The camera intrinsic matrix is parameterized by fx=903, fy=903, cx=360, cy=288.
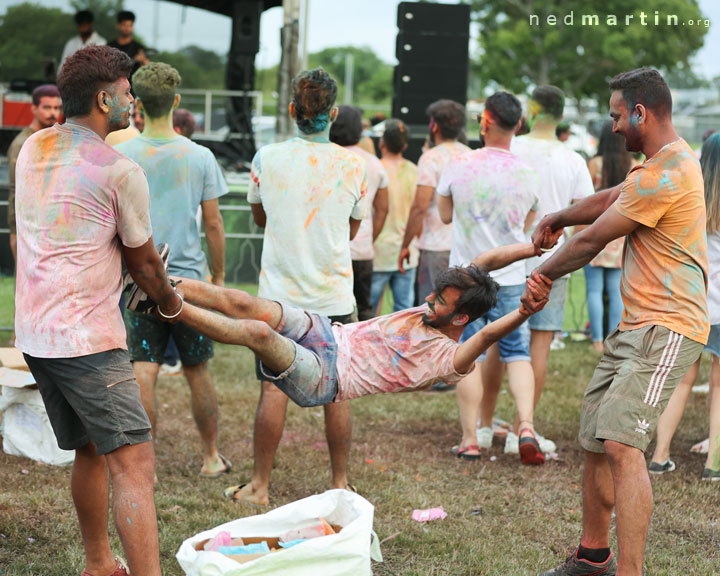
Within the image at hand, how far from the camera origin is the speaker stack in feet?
32.2

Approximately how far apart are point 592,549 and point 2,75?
50.4 ft

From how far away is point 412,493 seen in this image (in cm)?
489

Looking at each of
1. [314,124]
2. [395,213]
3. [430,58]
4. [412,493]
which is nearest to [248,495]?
[412,493]

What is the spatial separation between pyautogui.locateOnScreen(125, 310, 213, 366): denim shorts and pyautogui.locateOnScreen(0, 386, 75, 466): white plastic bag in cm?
78

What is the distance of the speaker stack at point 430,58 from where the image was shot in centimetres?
982

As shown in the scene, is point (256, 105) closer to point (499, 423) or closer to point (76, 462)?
point (499, 423)

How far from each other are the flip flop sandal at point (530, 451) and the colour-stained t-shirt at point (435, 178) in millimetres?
1884

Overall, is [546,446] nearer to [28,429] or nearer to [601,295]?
[601,295]

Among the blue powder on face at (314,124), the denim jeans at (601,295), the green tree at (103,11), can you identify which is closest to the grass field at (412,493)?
the denim jeans at (601,295)

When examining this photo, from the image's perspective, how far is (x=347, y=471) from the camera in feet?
17.2

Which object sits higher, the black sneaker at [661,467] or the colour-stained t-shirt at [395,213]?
the colour-stained t-shirt at [395,213]

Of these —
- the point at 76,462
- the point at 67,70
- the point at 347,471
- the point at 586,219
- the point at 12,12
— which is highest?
the point at 12,12

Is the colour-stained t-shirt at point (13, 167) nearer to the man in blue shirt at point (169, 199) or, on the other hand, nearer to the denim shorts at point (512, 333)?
the man in blue shirt at point (169, 199)

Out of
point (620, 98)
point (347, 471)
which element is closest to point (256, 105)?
point (347, 471)
